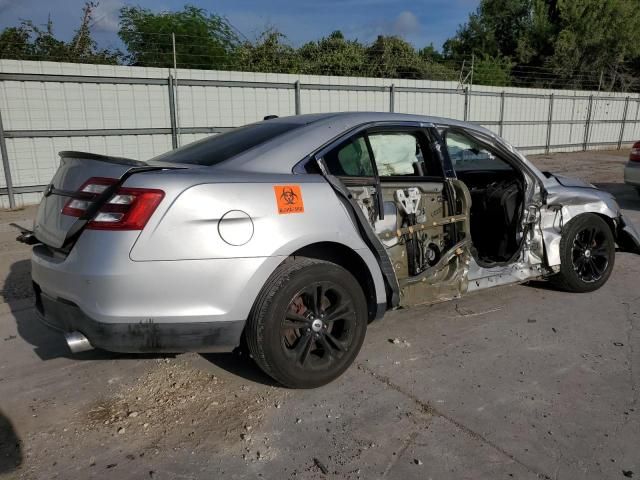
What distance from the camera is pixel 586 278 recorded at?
4754mm

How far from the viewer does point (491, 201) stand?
15.0 feet

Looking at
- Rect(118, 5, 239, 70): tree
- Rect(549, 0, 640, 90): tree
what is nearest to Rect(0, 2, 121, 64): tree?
Rect(118, 5, 239, 70): tree

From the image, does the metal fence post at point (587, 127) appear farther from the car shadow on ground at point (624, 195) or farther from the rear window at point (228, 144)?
the rear window at point (228, 144)

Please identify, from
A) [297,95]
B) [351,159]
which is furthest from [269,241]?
[297,95]

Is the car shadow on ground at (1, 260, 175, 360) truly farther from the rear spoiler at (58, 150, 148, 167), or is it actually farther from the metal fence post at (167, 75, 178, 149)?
the metal fence post at (167, 75, 178, 149)

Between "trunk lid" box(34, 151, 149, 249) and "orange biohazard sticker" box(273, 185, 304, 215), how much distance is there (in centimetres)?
68

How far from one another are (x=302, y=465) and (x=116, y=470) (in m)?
0.84

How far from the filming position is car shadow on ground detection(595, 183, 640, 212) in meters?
9.43

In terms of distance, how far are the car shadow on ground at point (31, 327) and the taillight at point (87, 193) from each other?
2.35 ft

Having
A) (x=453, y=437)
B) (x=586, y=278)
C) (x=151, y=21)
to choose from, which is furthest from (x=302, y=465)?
(x=151, y=21)

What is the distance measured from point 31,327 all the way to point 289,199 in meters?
2.55

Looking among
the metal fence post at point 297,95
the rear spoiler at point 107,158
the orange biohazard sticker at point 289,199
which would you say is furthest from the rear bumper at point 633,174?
the rear spoiler at point 107,158

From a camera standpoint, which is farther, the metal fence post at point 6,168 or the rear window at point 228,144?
the metal fence post at point 6,168

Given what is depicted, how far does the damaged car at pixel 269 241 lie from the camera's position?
2580 mm
